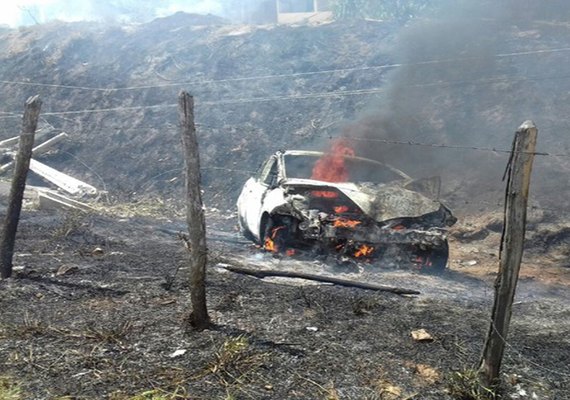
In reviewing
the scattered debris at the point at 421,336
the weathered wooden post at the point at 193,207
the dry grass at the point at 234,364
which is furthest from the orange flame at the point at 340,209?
the dry grass at the point at 234,364

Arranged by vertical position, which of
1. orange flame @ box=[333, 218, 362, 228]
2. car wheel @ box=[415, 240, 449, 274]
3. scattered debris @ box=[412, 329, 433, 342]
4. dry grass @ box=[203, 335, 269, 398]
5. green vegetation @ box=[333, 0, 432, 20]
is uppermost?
green vegetation @ box=[333, 0, 432, 20]

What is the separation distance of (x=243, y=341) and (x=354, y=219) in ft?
11.6

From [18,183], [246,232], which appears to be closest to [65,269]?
[18,183]

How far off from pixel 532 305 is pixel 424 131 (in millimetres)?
8939

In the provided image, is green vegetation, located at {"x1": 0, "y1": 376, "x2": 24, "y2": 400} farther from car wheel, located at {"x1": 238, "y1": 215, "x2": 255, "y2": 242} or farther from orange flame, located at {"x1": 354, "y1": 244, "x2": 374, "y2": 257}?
car wheel, located at {"x1": 238, "y1": 215, "x2": 255, "y2": 242}

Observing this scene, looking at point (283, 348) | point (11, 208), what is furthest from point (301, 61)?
point (283, 348)

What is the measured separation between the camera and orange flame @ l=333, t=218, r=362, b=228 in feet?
26.4

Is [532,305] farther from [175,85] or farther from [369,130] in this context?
[175,85]

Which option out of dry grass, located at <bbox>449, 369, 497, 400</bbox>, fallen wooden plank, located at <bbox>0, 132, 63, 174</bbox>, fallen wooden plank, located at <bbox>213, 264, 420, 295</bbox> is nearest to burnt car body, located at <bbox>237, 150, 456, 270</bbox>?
fallen wooden plank, located at <bbox>213, 264, 420, 295</bbox>

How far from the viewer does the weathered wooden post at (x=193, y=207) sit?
5371 mm

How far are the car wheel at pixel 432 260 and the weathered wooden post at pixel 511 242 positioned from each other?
4025 mm

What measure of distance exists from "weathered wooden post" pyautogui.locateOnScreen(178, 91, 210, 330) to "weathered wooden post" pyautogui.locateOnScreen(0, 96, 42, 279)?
9.56 feet

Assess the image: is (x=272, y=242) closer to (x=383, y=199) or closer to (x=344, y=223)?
(x=344, y=223)

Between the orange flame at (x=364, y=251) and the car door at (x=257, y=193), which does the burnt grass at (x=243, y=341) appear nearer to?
the orange flame at (x=364, y=251)
